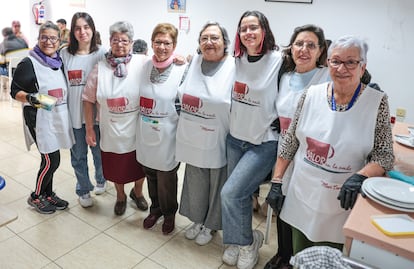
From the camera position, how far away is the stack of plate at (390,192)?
3.86 ft

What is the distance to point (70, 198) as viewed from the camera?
2.88 meters

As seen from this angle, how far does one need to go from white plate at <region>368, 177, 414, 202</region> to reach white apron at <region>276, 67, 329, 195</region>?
474 mm

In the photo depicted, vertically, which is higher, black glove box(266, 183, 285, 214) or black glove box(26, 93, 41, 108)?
black glove box(26, 93, 41, 108)

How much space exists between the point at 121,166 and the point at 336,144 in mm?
1529

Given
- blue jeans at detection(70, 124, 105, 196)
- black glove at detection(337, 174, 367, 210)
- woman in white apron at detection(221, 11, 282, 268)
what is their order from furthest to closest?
blue jeans at detection(70, 124, 105, 196), woman in white apron at detection(221, 11, 282, 268), black glove at detection(337, 174, 367, 210)

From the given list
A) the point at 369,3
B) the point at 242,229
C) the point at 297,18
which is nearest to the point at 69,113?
the point at 242,229

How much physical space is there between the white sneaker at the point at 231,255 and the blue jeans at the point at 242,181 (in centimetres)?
14

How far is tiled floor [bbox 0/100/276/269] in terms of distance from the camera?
216cm

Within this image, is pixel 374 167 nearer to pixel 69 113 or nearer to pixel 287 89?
pixel 287 89

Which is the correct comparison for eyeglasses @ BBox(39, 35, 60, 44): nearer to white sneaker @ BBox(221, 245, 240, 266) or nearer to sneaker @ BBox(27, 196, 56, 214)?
sneaker @ BBox(27, 196, 56, 214)

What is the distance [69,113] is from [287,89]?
1.56 meters

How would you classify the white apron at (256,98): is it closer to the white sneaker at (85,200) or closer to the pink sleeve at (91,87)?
the pink sleeve at (91,87)

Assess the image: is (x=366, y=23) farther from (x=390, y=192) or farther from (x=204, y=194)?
(x=390, y=192)

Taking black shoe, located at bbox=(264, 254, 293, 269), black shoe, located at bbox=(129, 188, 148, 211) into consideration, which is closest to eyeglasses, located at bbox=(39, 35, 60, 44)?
black shoe, located at bbox=(129, 188, 148, 211)
